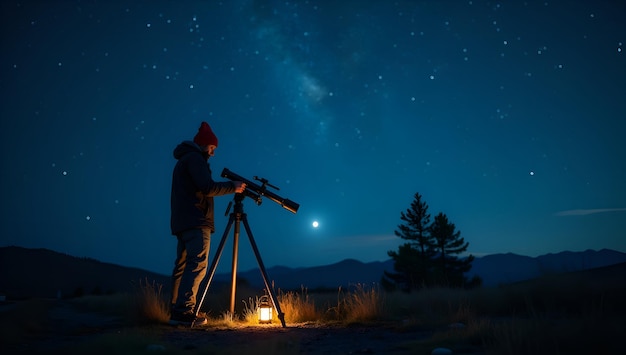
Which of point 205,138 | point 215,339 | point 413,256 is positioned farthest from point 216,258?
point 413,256

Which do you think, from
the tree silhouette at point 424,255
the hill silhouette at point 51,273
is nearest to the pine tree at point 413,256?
the tree silhouette at point 424,255

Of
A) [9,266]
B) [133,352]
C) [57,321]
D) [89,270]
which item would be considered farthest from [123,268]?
[133,352]

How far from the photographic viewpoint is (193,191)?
5539 millimetres

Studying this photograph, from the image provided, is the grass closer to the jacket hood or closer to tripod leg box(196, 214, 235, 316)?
tripod leg box(196, 214, 235, 316)

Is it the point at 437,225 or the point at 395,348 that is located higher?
the point at 437,225

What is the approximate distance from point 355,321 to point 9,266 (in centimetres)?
3260

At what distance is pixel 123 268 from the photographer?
→ 38781mm

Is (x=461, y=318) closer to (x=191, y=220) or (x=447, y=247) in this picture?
(x=191, y=220)

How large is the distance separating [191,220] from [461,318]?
3.87 metres

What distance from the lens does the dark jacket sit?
5332 mm

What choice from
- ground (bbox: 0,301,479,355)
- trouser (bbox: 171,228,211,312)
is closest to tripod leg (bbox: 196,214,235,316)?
trouser (bbox: 171,228,211,312)

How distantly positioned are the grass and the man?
45 cm

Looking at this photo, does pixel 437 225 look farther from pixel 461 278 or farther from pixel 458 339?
pixel 458 339

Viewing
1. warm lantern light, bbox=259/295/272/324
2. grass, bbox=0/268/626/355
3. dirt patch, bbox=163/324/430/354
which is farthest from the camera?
warm lantern light, bbox=259/295/272/324
